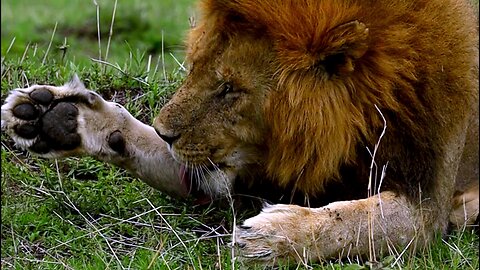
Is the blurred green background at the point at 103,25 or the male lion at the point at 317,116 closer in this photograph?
the male lion at the point at 317,116

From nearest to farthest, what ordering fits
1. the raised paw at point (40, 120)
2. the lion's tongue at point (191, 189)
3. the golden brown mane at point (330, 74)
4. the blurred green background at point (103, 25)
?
the golden brown mane at point (330, 74)
the raised paw at point (40, 120)
the lion's tongue at point (191, 189)
the blurred green background at point (103, 25)

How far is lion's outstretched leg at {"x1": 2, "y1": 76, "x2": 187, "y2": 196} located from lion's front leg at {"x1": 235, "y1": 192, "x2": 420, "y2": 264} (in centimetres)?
73

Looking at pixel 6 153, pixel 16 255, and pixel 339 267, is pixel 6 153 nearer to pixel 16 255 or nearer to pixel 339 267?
pixel 16 255

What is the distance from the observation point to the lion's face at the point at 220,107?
3.67 meters

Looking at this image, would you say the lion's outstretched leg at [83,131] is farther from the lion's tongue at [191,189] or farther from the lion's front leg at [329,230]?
the lion's front leg at [329,230]

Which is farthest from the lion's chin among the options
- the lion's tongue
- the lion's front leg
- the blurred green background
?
the blurred green background

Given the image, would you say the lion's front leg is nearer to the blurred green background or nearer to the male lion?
the male lion

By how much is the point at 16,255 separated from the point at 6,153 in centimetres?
92

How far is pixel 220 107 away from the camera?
3703mm

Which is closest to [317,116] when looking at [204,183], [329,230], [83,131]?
[329,230]

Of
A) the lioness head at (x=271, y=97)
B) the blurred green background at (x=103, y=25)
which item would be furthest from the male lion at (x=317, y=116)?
the blurred green background at (x=103, y=25)

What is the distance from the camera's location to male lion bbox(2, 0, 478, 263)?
359cm

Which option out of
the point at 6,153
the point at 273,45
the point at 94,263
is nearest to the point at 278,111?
the point at 273,45

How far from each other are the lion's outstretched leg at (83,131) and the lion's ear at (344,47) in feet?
2.76
